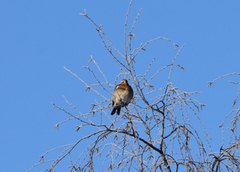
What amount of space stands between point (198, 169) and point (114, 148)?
70 cm

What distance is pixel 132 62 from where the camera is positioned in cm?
422

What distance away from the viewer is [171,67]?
14.2ft

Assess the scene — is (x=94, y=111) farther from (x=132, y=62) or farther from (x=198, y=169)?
(x=198, y=169)

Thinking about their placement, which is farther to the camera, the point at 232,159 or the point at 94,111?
the point at 94,111

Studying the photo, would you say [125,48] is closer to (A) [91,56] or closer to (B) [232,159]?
(A) [91,56]

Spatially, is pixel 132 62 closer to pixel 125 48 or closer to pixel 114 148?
pixel 125 48

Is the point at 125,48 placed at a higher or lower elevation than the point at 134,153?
higher

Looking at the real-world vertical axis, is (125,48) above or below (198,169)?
above

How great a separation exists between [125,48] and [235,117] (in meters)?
1.07

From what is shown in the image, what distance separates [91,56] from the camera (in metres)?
4.41

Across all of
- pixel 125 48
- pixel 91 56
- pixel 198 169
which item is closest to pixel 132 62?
pixel 125 48

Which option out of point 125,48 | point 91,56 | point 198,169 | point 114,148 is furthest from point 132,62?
point 198,169

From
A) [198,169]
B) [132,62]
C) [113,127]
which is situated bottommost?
[198,169]

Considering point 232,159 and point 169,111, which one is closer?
point 232,159
